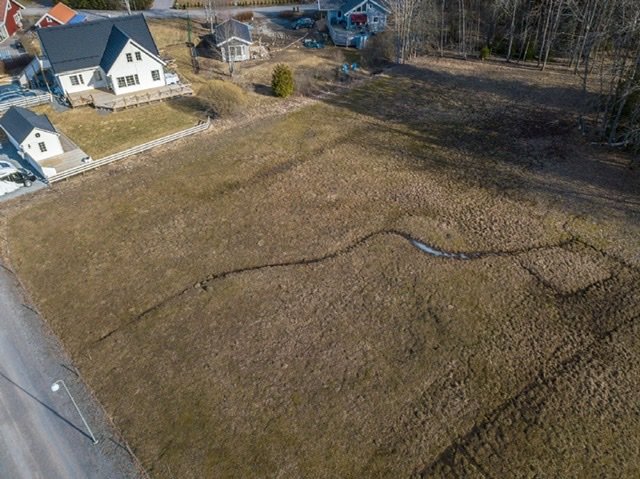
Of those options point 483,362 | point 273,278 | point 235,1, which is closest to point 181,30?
point 235,1

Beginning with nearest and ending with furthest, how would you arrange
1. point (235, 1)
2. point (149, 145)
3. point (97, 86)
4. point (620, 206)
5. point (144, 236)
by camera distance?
point (144, 236)
point (620, 206)
point (149, 145)
point (97, 86)
point (235, 1)

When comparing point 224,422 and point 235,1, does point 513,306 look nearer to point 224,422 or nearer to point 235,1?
point 224,422

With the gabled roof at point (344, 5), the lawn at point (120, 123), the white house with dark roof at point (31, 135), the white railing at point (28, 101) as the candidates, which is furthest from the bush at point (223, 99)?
the gabled roof at point (344, 5)

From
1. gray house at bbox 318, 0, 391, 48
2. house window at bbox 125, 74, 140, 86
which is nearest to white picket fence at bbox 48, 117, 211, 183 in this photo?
house window at bbox 125, 74, 140, 86

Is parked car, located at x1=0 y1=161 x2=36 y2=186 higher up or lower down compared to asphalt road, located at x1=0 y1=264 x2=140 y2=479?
higher up

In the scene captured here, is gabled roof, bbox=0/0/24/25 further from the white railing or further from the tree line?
the tree line

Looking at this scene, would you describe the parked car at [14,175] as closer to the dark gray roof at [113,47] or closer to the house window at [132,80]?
the dark gray roof at [113,47]
